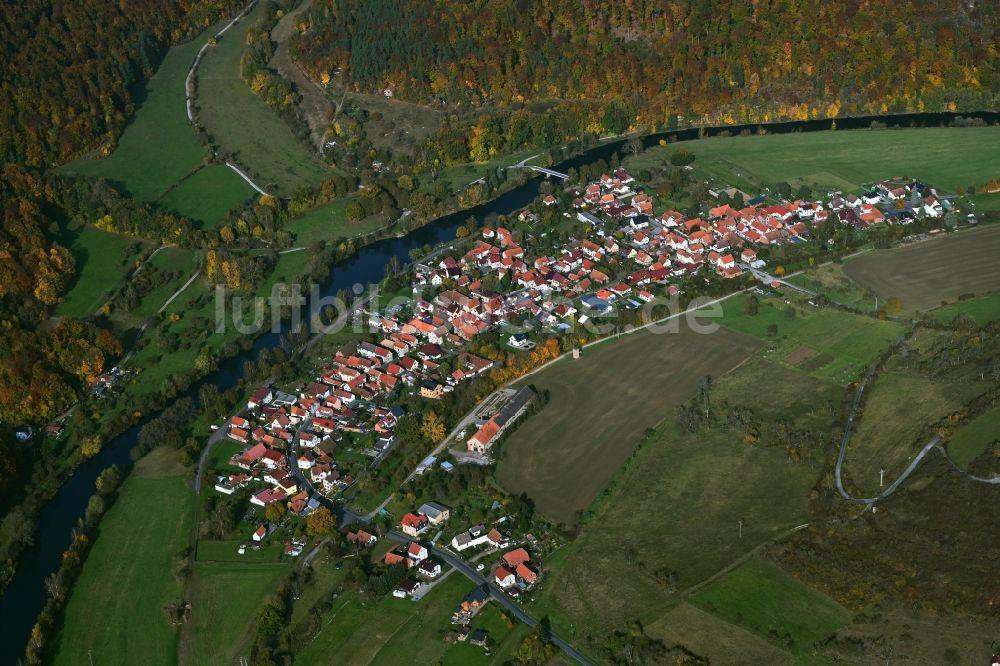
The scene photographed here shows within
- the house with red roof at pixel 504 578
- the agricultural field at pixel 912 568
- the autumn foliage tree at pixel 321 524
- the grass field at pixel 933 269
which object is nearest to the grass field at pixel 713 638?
the agricultural field at pixel 912 568

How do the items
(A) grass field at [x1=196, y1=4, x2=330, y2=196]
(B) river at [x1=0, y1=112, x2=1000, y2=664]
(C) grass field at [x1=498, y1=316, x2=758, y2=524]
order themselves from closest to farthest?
(B) river at [x1=0, y1=112, x2=1000, y2=664] → (C) grass field at [x1=498, y1=316, x2=758, y2=524] → (A) grass field at [x1=196, y1=4, x2=330, y2=196]

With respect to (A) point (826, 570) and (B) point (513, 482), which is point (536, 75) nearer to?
(B) point (513, 482)

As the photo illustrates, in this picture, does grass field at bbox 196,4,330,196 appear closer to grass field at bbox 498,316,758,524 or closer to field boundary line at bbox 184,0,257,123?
field boundary line at bbox 184,0,257,123

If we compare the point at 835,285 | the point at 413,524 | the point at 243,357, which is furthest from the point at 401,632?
the point at 835,285

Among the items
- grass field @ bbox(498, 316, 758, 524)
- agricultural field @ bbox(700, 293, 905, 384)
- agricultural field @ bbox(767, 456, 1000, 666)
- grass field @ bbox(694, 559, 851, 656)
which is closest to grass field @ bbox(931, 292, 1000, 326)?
agricultural field @ bbox(700, 293, 905, 384)

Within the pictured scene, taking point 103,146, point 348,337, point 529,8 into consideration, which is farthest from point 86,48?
point 348,337

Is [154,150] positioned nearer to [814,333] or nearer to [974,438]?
[814,333]
